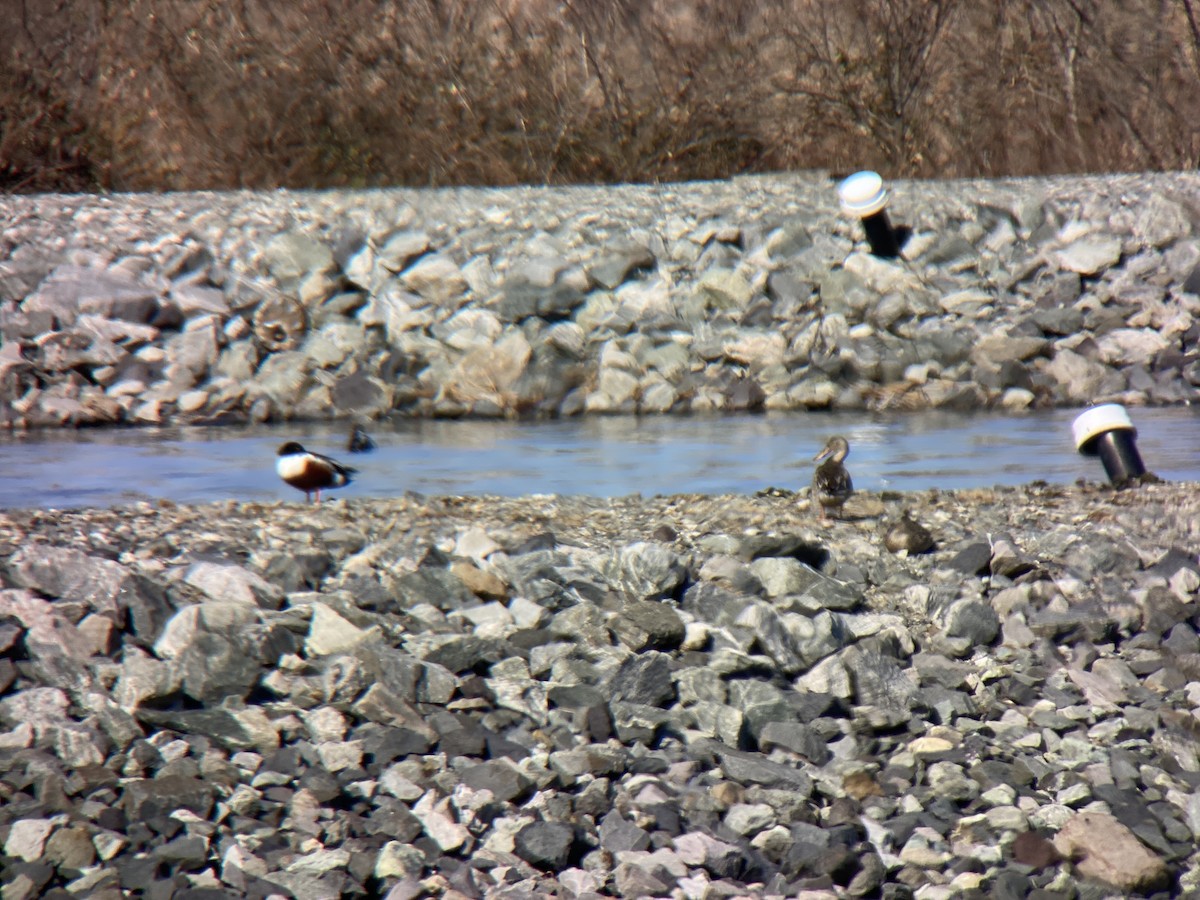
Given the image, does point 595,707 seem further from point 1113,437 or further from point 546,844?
point 1113,437

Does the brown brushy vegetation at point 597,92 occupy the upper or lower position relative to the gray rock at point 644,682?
upper

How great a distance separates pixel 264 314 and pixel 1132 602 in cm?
567

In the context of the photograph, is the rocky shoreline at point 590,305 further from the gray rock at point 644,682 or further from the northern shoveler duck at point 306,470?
the gray rock at point 644,682

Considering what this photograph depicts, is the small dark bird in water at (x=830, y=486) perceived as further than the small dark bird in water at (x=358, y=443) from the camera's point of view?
No

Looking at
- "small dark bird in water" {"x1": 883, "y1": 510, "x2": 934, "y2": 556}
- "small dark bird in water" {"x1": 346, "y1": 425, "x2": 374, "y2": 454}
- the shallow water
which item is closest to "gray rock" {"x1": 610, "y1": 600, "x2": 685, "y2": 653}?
"small dark bird in water" {"x1": 883, "y1": 510, "x2": 934, "y2": 556}

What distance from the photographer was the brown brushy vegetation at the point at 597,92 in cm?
1036

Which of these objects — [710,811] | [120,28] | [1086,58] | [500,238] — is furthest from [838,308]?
[120,28]

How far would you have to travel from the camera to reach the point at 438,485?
4.98 meters

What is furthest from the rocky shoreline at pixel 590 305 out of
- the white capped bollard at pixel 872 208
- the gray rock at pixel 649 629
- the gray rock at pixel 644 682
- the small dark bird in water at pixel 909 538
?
the gray rock at pixel 644 682

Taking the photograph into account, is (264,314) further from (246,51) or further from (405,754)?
(405,754)

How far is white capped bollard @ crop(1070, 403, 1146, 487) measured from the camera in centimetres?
472

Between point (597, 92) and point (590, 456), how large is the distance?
548cm

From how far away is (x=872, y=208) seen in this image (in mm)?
7895

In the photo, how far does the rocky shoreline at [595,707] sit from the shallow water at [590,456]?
3.25 feet
